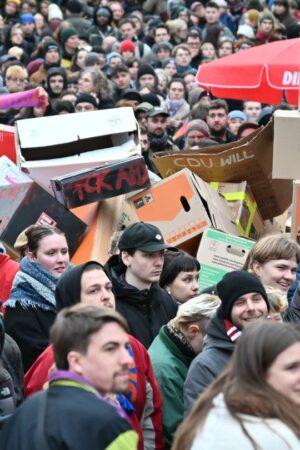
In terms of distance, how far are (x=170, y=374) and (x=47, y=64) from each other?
11229 mm

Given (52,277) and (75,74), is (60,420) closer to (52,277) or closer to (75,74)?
(52,277)

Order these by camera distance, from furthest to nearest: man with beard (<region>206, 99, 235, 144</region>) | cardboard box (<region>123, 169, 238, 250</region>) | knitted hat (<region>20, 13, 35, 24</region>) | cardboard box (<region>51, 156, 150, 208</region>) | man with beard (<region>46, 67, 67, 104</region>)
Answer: knitted hat (<region>20, 13, 35, 24</region>) < man with beard (<region>46, 67, 67, 104</region>) < man with beard (<region>206, 99, 235, 144</region>) < cardboard box (<region>123, 169, 238, 250</region>) < cardboard box (<region>51, 156, 150, 208</region>)

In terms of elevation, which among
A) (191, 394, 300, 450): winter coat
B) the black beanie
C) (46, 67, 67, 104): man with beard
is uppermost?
(191, 394, 300, 450): winter coat

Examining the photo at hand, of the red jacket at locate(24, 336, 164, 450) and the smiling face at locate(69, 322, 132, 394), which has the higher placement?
the smiling face at locate(69, 322, 132, 394)

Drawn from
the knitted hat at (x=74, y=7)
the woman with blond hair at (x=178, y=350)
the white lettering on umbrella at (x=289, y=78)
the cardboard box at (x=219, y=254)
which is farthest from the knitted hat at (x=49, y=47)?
the woman with blond hair at (x=178, y=350)

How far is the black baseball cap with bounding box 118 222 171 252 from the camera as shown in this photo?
7004 mm

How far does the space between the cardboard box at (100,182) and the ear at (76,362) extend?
13.5 ft

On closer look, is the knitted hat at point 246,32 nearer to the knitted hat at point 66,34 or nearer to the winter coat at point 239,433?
the knitted hat at point 66,34

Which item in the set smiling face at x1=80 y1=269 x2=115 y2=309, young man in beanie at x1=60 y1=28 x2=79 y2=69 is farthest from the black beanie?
young man in beanie at x1=60 y1=28 x2=79 y2=69

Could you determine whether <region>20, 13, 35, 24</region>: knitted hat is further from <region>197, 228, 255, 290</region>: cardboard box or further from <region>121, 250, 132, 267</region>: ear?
<region>121, 250, 132, 267</region>: ear

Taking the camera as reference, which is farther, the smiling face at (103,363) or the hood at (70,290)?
the hood at (70,290)

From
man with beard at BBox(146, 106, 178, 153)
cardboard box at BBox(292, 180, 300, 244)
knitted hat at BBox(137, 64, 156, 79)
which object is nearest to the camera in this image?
cardboard box at BBox(292, 180, 300, 244)

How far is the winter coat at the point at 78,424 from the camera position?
4.16 metres

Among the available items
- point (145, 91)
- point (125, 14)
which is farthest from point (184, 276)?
point (125, 14)
